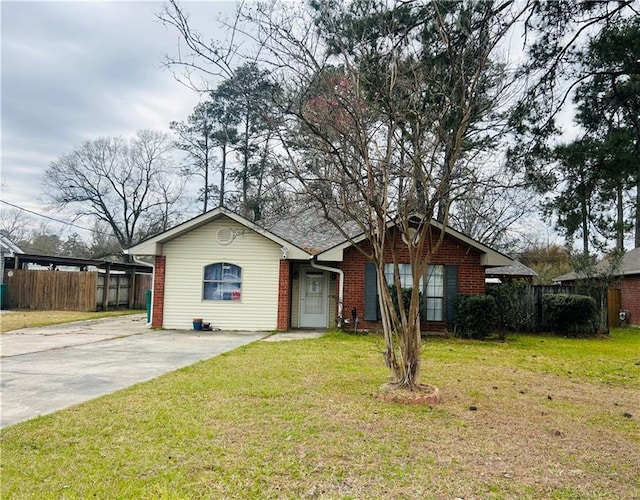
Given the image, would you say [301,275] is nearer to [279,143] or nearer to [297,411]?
[279,143]

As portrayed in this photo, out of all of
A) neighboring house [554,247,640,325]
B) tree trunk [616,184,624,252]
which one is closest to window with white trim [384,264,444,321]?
tree trunk [616,184,624,252]

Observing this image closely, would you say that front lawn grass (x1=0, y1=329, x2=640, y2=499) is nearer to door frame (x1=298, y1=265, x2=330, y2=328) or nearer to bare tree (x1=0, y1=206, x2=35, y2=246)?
door frame (x1=298, y1=265, x2=330, y2=328)

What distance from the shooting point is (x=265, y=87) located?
652cm

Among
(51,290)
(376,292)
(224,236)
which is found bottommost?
(51,290)

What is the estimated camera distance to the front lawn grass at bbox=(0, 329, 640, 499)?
11.3 ft

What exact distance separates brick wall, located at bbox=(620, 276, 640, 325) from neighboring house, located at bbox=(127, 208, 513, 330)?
12061mm

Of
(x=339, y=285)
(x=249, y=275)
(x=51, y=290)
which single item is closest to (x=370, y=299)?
(x=339, y=285)

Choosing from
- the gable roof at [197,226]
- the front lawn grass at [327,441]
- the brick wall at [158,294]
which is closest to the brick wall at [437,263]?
the gable roof at [197,226]

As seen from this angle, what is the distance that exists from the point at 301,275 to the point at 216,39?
403 inches

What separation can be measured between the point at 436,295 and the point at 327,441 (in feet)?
35.0

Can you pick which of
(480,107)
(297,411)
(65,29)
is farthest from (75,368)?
(480,107)

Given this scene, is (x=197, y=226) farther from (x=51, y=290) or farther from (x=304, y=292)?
(x=51, y=290)

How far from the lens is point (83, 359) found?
882 centimetres

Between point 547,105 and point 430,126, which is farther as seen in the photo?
point 547,105
